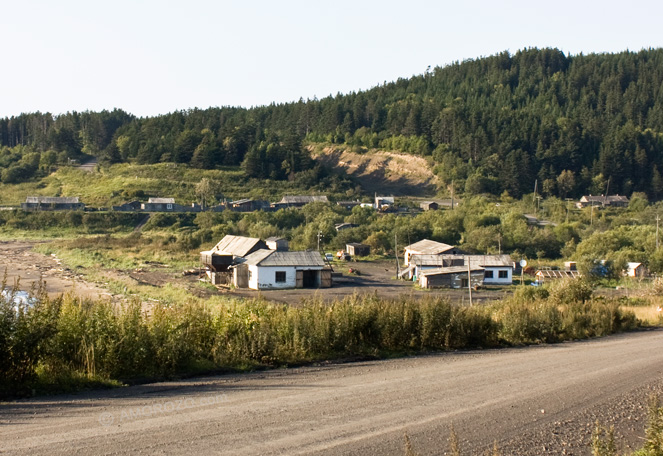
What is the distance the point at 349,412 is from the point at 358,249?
4614 cm

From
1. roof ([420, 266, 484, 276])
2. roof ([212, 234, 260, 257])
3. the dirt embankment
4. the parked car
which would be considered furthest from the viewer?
the dirt embankment

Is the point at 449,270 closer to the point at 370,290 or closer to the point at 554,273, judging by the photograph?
the point at 370,290

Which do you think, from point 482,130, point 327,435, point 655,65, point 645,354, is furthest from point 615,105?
point 327,435

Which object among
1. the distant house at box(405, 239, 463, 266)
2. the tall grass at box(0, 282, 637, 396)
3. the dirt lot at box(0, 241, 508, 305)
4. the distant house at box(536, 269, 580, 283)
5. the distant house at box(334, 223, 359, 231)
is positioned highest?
the distant house at box(334, 223, 359, 231)

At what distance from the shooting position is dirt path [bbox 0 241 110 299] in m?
31.9

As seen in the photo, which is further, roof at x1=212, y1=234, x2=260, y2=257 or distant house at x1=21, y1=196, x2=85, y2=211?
distant house at x1=21, y1=196, x2=85, y2=211

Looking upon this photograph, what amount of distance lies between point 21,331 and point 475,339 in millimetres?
9145

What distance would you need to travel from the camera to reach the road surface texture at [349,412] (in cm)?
695

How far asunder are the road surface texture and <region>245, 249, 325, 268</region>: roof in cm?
2486

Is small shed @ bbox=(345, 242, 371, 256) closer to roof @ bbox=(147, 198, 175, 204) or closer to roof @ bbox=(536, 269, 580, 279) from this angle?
roof @ bbox=(536, 269, 580, 279)

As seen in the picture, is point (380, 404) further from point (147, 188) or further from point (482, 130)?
point (482, 130)

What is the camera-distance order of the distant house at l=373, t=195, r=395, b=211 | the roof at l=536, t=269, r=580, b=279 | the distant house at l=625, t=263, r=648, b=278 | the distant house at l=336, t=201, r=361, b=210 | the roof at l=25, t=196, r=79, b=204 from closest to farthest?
the roof at l=536, t=269, r=580, b=279
the distant house at l=625, t=263, r=648, b=278
the roof at l=25, t=196, r=79, b=204
the distant house at l=373, t=195, r=395, b=211
the distant house at l=336, t=201, r=361, b=210

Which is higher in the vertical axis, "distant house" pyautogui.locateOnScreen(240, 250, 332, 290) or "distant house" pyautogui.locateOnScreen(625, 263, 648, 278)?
"distant house" pyautogui.locateOnScreen(240, 250, 332, 290)

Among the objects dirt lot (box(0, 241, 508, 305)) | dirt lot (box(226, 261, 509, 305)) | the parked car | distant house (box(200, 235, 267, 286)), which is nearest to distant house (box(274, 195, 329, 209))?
the parked car
